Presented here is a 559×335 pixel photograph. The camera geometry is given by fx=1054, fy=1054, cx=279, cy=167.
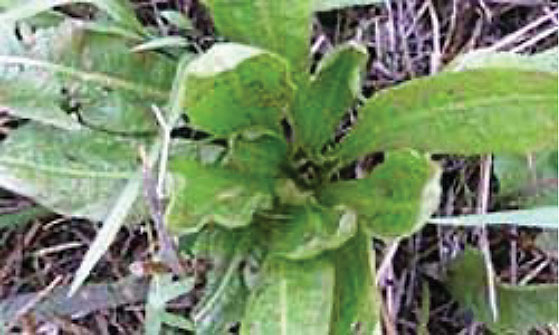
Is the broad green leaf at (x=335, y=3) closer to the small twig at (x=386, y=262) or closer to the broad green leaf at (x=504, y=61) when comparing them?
the broad green leaf at (x=504, y=61)

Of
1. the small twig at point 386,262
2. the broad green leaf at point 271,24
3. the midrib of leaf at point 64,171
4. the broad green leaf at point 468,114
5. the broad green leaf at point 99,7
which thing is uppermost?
the broad green leaf at point 99,7

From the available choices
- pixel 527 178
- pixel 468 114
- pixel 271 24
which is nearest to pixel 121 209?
pixel 271 24

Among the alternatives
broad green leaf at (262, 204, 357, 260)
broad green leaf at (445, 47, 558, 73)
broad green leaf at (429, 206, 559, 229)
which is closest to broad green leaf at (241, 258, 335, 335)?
broad green leaf at (262, 204, 357, 260)

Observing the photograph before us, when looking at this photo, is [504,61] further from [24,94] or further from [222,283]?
[24,94]

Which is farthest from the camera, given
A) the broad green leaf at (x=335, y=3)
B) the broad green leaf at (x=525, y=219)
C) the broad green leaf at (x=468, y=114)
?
the broad green leaf at (x=335, y=3)

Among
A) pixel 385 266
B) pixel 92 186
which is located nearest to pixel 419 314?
pixel 385 266

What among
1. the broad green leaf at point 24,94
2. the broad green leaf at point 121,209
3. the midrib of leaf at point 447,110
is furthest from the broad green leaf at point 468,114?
the broad green leaf at point 24,94

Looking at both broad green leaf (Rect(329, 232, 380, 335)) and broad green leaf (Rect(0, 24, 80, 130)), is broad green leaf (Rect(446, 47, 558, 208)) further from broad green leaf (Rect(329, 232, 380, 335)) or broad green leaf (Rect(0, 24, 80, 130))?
broad green leaf (Rect(0, 24, 80, 130))
